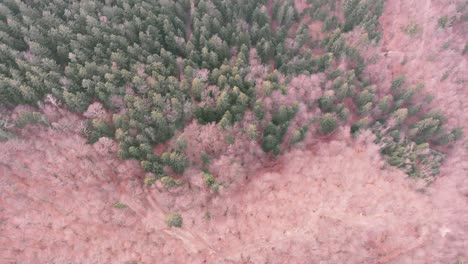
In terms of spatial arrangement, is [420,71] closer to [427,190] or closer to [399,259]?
[427,190]

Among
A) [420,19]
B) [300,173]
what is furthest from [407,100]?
[300,173]

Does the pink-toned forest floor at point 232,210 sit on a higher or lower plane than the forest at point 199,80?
lower

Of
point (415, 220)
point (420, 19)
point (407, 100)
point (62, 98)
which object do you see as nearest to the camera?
point (62, 98)

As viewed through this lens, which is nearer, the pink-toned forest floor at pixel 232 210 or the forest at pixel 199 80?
the pink-toned forest floor at pixel 232 210

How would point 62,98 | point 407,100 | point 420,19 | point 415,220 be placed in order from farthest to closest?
point 420,19 < point 407,100 < point 415,220 < point 62,98

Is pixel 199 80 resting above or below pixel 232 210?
above
